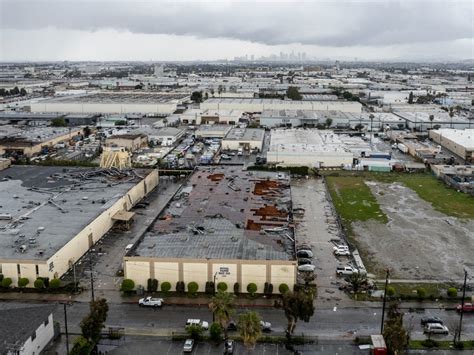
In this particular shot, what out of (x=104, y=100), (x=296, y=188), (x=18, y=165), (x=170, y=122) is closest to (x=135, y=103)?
(x=104, y=100)

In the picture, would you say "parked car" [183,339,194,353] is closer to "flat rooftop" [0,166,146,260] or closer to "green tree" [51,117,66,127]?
"flat rooftop" [0,166,146,260]

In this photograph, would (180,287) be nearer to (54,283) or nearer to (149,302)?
(149,302)

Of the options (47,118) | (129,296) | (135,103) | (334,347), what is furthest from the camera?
(135,103)

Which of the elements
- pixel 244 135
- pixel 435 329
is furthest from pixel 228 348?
pixel 244 135

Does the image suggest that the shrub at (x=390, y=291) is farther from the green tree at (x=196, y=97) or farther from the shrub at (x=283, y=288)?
the green tree at (x=196, y=97)

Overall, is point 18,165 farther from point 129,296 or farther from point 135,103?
point 135,103

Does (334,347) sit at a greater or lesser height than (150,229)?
lesser
